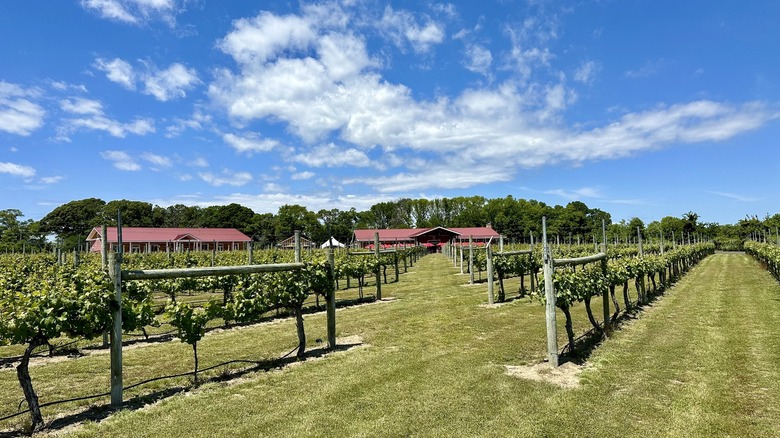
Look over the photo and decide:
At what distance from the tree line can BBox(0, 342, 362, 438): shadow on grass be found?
220 ft

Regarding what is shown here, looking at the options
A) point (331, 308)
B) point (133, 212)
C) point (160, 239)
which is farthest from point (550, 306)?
point (133, 212)

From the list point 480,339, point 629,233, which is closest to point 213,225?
point 629,233

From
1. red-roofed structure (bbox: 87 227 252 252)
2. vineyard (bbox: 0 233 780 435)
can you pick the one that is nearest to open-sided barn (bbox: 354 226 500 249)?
red-roofed structure (bbox: 87 227 252 252)

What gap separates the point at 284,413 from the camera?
211 inches

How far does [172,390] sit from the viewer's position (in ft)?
20.8

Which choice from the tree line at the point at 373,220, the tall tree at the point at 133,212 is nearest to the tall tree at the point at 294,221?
the tree line at the point at 373,220

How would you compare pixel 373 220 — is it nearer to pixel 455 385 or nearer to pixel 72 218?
pixel 72 218

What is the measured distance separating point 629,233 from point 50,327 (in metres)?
82.5

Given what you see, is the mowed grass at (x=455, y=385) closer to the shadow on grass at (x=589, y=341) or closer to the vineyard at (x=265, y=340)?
the vineyard at (x=265, y=340)

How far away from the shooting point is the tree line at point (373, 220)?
74938 millimetres

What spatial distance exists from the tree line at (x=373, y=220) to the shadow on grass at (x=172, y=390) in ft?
220

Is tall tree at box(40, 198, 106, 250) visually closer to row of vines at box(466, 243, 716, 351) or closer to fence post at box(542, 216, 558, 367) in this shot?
row of vines at box(466, 243, 716, 351)

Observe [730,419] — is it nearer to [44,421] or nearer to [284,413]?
[284,413]

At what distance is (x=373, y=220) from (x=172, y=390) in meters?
123
